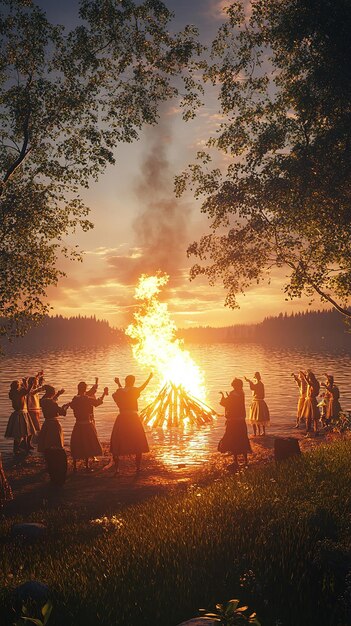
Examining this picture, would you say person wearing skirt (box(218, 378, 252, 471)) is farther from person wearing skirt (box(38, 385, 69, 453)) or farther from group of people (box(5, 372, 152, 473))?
person wearing skirt (box(38, 385, 69, 453))

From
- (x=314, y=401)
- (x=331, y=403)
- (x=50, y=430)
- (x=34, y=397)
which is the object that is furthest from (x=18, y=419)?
(x=331, y=403)

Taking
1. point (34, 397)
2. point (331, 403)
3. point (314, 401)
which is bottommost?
point (331, 403)

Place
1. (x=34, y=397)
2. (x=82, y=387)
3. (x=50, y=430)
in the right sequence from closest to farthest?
(x=82, y=387) < (x=50, y=430) < (x=34, y=397)

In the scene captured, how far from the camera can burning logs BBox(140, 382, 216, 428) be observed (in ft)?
99.9

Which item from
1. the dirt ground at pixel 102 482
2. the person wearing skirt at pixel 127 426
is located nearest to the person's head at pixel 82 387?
the person wearing skirt at pixel 127 426

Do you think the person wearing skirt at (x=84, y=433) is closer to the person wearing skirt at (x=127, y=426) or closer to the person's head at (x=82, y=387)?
the person's head at (x=82, y=387)

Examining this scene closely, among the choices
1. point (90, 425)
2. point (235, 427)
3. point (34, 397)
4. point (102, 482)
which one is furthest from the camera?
point (34, 397)

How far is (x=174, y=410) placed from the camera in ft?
101

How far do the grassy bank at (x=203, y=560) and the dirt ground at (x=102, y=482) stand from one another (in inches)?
90.2

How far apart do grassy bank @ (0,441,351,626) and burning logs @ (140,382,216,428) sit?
1953 centimetres

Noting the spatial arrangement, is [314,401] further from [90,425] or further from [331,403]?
[90,425]

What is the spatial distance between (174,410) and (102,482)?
50.1ft

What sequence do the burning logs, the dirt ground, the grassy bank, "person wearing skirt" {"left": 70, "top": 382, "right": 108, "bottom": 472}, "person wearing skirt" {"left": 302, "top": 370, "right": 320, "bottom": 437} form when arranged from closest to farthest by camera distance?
the grassy bank
the dirt ground
"person wearing skirt" {"left": 70, "top": 382, "right": 108, "bottom": 472}
"person wearing skirt" {"left": 302, "top": 370, "right": 320, "bottom": 437}
the burning logs

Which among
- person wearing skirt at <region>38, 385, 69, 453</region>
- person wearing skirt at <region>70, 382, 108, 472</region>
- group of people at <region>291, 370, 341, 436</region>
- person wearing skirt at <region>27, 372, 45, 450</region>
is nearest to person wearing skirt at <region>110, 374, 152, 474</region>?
person wearing skirt at <region>70, 382, 108, 472</region>
